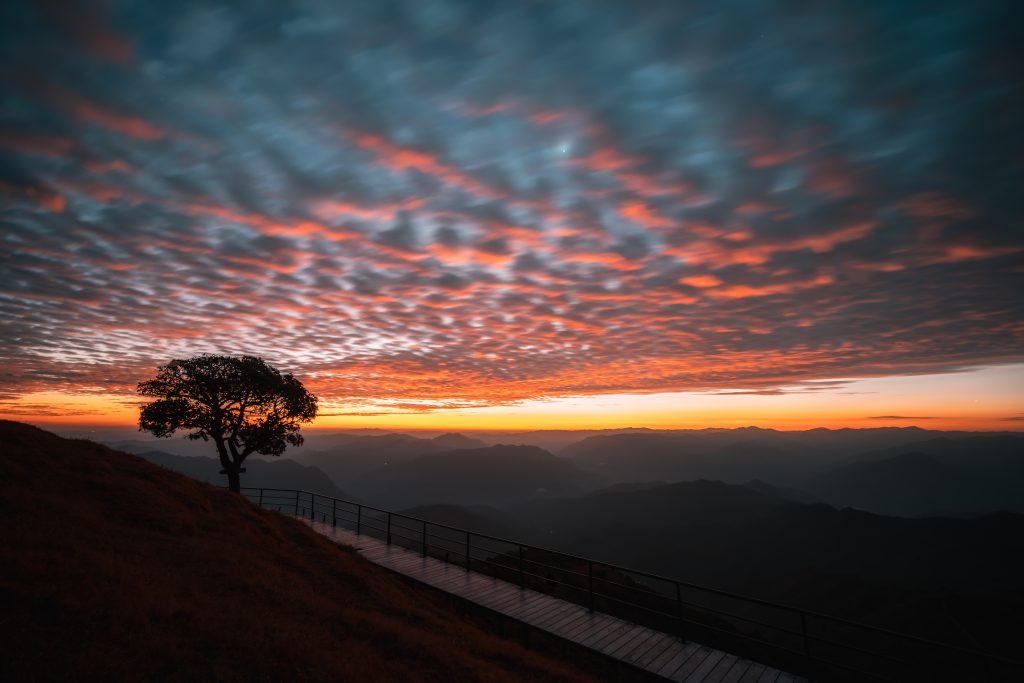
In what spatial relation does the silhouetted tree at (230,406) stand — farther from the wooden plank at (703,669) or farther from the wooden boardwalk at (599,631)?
the wooden plank at (703,669)

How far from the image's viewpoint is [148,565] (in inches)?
373

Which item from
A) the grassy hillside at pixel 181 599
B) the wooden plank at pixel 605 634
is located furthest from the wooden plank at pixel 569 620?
the grassy hillside at pixel 181 599

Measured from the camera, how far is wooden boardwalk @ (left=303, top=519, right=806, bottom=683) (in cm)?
913

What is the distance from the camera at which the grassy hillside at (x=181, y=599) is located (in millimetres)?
6336

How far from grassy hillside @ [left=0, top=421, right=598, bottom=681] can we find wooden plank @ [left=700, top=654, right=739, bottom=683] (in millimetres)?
2681

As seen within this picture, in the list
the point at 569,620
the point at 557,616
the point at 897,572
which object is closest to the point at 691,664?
the point at 569,620

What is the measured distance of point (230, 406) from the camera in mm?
28078

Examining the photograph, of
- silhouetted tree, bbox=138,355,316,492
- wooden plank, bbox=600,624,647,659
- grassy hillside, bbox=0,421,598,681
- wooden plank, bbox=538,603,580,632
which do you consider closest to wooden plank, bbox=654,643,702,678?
wooden plank, bbox=600,624,647,659

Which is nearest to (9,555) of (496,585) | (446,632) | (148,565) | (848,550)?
(148,565)

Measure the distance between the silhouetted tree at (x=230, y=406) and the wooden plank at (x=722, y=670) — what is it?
88.6 feet

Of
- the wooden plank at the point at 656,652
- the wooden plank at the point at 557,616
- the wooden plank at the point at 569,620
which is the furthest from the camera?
the wooden plank at the point at 557,616

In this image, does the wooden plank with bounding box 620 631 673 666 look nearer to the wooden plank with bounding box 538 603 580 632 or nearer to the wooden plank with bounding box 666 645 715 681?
the wooden plank with bounding box 666 645 715 681

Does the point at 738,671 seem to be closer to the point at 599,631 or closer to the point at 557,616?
the point at 599,631

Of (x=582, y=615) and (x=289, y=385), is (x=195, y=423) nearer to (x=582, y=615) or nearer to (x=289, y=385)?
(x=289, y=385)
